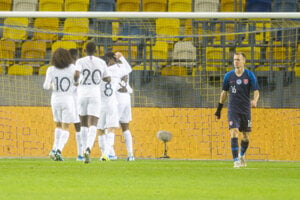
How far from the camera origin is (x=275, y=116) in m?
18.1

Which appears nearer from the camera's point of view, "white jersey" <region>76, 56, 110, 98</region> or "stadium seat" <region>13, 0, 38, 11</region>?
"white jersey" <region>76, 56, 110, 98</region>

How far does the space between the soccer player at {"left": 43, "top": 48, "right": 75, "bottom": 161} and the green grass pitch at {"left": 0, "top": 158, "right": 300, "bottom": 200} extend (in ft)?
9.27

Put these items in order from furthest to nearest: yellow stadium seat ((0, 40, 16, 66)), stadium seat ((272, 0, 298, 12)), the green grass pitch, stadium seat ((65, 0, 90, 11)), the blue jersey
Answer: stadium seat ((65, 0, 90, 11))
stadium seat ((272, 0, 298, 12))
yellow stadium seat ((0, 40, 16, 66))
the blue jersey
the green grass pitch

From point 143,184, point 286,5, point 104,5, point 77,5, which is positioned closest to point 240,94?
point 143,184

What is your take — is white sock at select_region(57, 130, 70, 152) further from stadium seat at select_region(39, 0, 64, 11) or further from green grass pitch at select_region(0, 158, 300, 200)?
stadium seat at select_region(39, 0, 64, 11)

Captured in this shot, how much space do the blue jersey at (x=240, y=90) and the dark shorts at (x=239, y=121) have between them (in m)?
0.07

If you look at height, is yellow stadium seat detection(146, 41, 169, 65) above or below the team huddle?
Answer: above

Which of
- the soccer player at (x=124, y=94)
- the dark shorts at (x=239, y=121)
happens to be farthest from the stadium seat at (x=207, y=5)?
the dark shorts at (x=239, y=121)

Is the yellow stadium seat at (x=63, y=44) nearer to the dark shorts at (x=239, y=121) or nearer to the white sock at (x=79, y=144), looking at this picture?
the white sock at (x=79, y=144)

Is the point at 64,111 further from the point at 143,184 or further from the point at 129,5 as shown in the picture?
the point at 129,5

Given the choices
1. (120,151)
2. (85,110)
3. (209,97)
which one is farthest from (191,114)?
(85,110)

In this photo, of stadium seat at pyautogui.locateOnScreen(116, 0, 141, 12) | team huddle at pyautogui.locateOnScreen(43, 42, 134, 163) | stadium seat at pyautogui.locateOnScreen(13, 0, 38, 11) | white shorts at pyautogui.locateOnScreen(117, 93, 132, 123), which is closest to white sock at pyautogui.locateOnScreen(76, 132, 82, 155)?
team huddle at pyautogui.locateOnScreen(43, 42, 134, 163)

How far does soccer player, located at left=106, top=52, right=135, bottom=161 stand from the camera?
52.5 feet

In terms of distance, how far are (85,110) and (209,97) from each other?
489 cm
